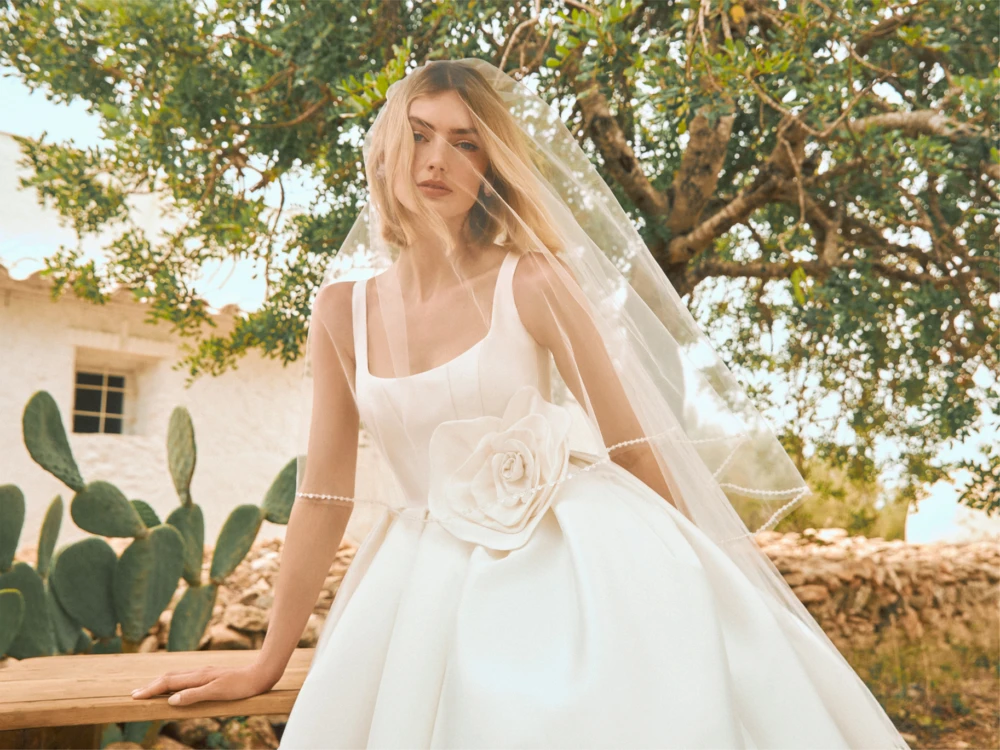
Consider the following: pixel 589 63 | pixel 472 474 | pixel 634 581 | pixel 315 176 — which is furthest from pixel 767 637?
pixel 315 176

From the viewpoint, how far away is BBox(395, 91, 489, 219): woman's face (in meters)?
1.42

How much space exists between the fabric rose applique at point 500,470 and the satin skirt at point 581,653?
30mm

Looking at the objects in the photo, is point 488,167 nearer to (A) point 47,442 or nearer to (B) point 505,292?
(B) point 505,292

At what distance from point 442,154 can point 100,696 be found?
1037 millimetres

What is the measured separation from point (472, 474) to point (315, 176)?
2.57 metres

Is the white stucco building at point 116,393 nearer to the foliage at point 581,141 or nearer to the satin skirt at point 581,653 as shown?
the foliage at point 581,141

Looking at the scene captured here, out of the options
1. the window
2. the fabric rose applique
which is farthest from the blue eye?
the window

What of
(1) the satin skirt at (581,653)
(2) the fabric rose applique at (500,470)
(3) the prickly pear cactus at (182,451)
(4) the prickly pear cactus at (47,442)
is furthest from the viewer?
(3) the prickly pear cactus at (182,451)

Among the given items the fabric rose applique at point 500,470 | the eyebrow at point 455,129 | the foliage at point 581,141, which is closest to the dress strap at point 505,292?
the fabric rose applique at point 500,470

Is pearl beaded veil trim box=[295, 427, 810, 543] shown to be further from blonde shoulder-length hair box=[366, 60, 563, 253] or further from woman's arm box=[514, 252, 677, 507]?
blonde shoulder-length hair box=[366, 60, 563, 253]

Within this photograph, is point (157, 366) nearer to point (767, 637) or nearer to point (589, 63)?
point (589, 63)

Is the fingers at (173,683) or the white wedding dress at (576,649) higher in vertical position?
the white wedding dress at (576,649)

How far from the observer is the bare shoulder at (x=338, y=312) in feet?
4.98

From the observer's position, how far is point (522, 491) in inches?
48.1
